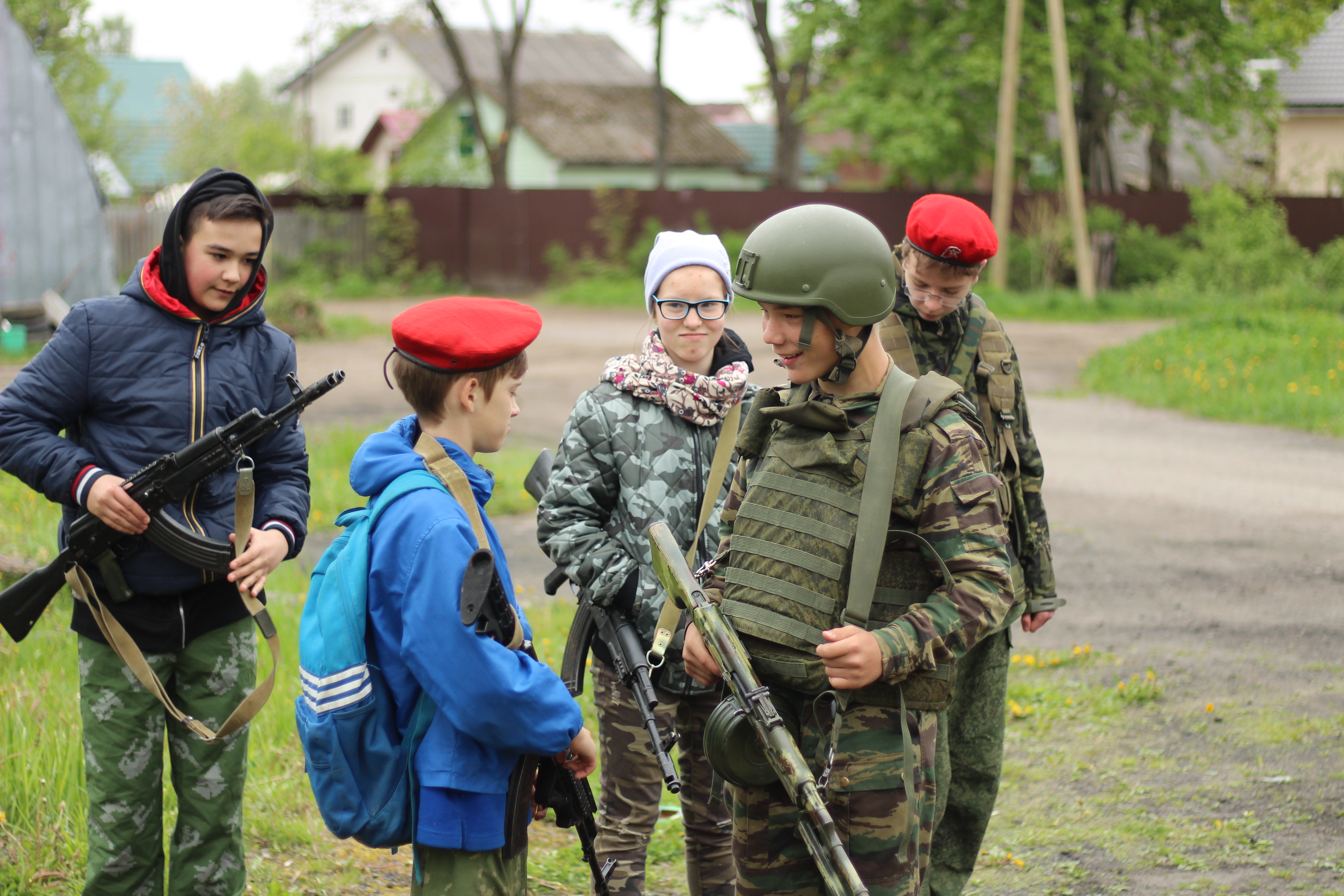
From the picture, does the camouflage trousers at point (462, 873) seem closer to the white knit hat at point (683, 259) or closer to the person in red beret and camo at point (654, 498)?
the person in red beret and camo at point (654, 498)

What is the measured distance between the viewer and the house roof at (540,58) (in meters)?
51.8

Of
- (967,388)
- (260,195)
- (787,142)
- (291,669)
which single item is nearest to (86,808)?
(291,669)

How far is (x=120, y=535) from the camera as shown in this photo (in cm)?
303

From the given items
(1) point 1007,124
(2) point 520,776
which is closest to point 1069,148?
(1) point 1007,124

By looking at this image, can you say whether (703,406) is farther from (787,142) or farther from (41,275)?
(787,142)

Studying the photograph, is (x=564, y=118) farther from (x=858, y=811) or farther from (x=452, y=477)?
(x=858, y=811)

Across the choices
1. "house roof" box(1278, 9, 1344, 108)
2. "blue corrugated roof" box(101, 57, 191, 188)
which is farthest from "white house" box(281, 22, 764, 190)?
"house roof" box(1278, 9, 1344, 108)

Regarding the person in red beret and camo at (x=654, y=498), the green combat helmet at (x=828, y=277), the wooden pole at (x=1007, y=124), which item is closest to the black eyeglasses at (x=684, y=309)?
the person in red beret and camo at (x=654, y=498)

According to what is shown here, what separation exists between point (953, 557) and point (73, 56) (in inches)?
1245

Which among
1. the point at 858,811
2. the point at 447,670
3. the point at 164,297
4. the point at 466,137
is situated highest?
the point at 466,137

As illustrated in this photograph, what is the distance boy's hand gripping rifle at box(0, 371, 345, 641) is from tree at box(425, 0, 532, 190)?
27.8 m

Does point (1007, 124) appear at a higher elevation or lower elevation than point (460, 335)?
higher

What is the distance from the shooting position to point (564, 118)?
41906 millimetres

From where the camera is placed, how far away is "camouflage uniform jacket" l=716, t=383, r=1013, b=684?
242 cm
